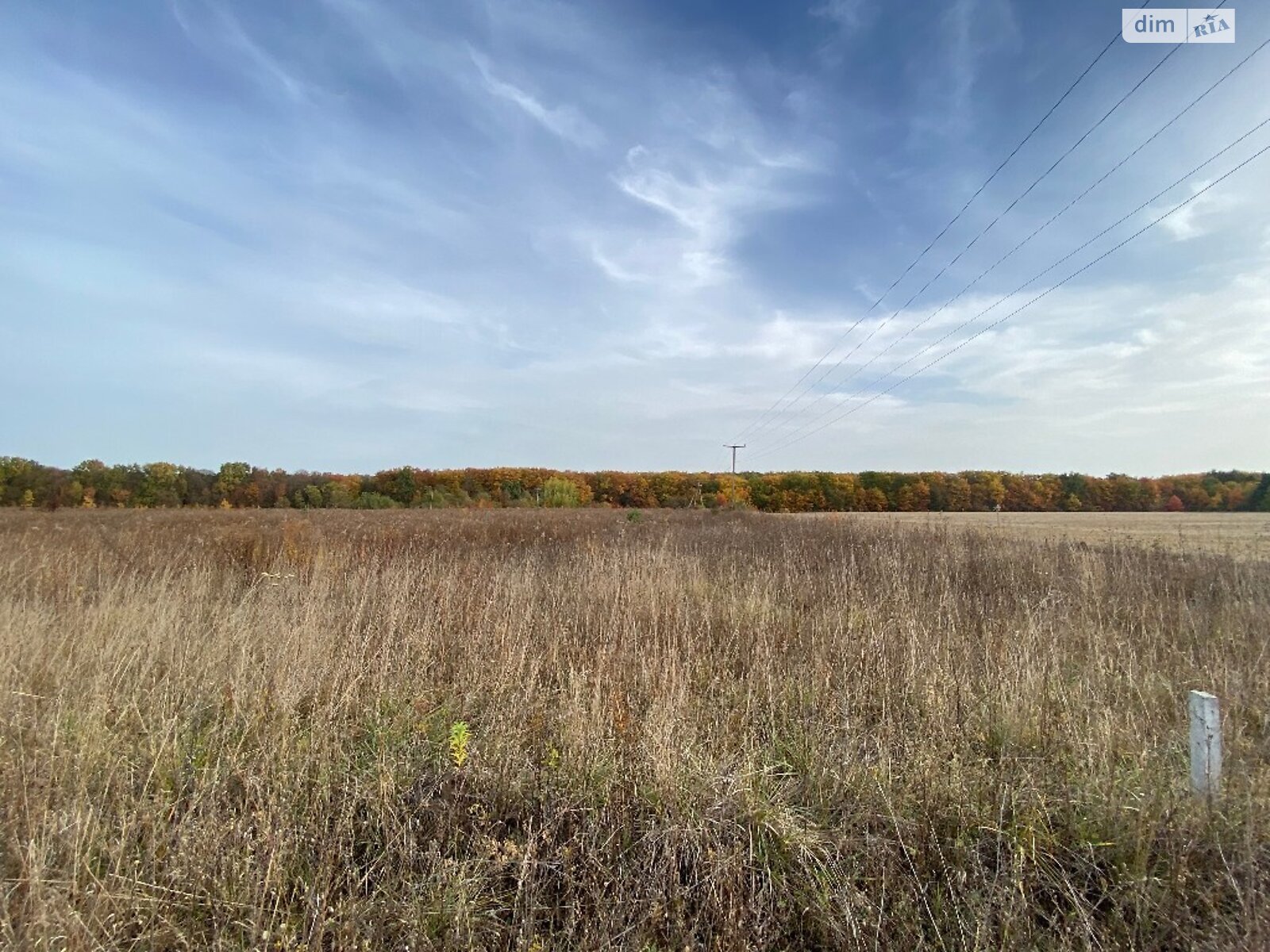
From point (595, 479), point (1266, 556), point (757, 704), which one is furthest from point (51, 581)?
point (595, 479)

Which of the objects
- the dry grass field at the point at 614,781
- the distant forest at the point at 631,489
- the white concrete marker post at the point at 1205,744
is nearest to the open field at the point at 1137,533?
the dry grass field at the point at 614,781

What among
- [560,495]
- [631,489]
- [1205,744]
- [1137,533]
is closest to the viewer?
[1205,744]

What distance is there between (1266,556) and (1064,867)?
38.0 feet

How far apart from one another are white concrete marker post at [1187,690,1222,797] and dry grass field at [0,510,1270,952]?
0.12 meters

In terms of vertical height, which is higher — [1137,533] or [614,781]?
[614,781]

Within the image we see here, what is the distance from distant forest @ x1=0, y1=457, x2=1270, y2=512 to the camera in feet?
128

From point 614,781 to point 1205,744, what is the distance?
2.63 meters

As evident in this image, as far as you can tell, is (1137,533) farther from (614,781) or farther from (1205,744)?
(614,781)

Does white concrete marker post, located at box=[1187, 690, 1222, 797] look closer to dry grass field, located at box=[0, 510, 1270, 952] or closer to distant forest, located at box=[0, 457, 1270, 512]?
dry grass field, located at box=[0, 510, 1270, 952]

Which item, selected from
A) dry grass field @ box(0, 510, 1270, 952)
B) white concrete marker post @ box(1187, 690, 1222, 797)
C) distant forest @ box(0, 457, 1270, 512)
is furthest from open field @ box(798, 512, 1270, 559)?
distant forest @ box(0, 457, 1270, 512)

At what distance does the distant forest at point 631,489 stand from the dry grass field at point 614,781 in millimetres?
34104

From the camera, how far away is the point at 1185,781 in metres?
2.46

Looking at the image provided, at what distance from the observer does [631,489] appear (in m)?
67.2

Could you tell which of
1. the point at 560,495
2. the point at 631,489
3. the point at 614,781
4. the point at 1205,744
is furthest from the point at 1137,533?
the point at 631,489
